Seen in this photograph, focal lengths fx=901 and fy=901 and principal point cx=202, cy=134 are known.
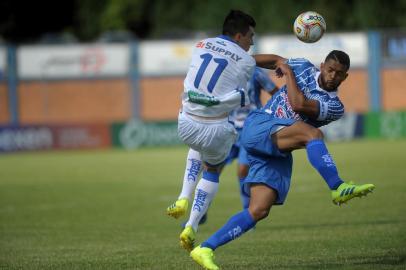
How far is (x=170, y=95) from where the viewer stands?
43.8m

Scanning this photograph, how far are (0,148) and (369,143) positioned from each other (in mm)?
12457

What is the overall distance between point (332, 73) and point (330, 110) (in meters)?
0.33

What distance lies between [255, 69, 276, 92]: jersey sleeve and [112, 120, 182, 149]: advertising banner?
19787 mm

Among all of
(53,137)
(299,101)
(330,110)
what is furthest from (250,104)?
(53,137)

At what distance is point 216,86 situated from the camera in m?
8.05

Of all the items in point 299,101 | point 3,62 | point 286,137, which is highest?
point 299,101

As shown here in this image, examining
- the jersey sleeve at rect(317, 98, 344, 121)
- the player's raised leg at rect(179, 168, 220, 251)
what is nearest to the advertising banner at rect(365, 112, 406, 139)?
the player's raised leg at rect(179, 168, 220, 251)

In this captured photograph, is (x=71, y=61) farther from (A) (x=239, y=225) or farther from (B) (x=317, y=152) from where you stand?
(B) (x=317, y=152)

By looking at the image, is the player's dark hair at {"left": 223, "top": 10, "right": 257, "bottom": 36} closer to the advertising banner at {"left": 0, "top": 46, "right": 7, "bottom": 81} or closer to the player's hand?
the player's hand

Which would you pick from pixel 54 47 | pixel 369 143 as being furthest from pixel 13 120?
pixel 369 143

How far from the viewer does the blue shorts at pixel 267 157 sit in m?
7.86

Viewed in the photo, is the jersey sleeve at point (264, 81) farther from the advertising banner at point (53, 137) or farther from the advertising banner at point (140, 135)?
the advertising banner at point (53, 137)

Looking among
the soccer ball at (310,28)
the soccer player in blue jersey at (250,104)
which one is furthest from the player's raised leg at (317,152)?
the soccer player in blue jersey at (250,104)

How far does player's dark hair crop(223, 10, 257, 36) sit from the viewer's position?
8.09m
